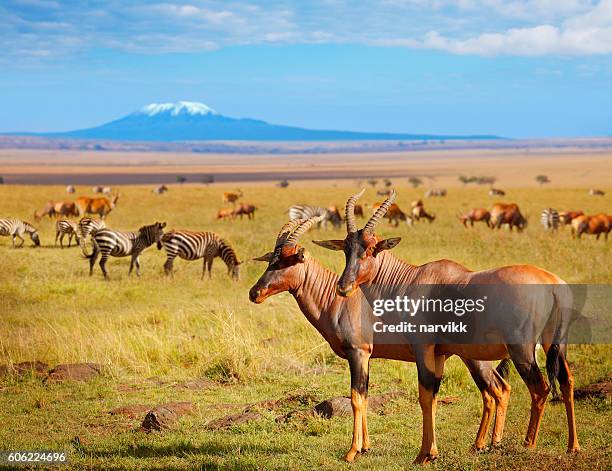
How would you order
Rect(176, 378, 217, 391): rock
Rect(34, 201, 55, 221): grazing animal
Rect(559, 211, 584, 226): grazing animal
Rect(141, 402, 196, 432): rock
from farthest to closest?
Rect(34, 201, 55, 221): grazing animal, Rect(559, 211, 584, 226): grazing animal, Rect(176, 378, 217, 391): rock, Rect(141, 402, 196, 432): rock

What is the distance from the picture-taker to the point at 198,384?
35.4ft

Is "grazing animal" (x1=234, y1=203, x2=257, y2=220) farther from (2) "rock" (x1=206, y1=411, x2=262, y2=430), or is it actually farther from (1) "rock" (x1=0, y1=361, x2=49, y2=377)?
(2) "rock" (x1=206, y1=411, x2=262, y2=430)

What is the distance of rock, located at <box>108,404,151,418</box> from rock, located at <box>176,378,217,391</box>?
1.02 metres

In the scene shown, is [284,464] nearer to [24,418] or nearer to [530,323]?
[530,323]

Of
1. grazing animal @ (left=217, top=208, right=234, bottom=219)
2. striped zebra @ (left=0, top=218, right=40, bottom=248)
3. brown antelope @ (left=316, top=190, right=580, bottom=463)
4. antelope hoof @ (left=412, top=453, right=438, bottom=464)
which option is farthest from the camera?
grazing animal @ (left=217, top=208, right=234, bottom=219)

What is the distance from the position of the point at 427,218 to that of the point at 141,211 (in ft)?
44.8

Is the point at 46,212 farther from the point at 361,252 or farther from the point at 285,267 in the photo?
the point at 361,252

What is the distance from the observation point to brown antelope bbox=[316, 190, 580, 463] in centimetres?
665

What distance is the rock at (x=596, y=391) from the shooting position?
31.5 feet

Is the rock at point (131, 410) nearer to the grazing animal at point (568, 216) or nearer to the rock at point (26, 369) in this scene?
the rock at point (26, 369)

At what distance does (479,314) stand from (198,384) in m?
5.01

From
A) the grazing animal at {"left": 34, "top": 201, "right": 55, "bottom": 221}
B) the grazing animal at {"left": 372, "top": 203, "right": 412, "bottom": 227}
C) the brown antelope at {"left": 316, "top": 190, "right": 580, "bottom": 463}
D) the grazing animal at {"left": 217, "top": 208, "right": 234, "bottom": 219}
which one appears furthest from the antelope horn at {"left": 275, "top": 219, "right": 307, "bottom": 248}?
the grazing animal at {"left": 217, "top": 208, "right": 234, "bottom": 219}

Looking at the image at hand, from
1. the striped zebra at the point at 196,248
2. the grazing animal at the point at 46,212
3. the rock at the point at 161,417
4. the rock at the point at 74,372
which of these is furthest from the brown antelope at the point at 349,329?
Answer: the grazing animal at the point at 46,212

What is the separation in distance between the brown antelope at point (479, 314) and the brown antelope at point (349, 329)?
0.15 ft
